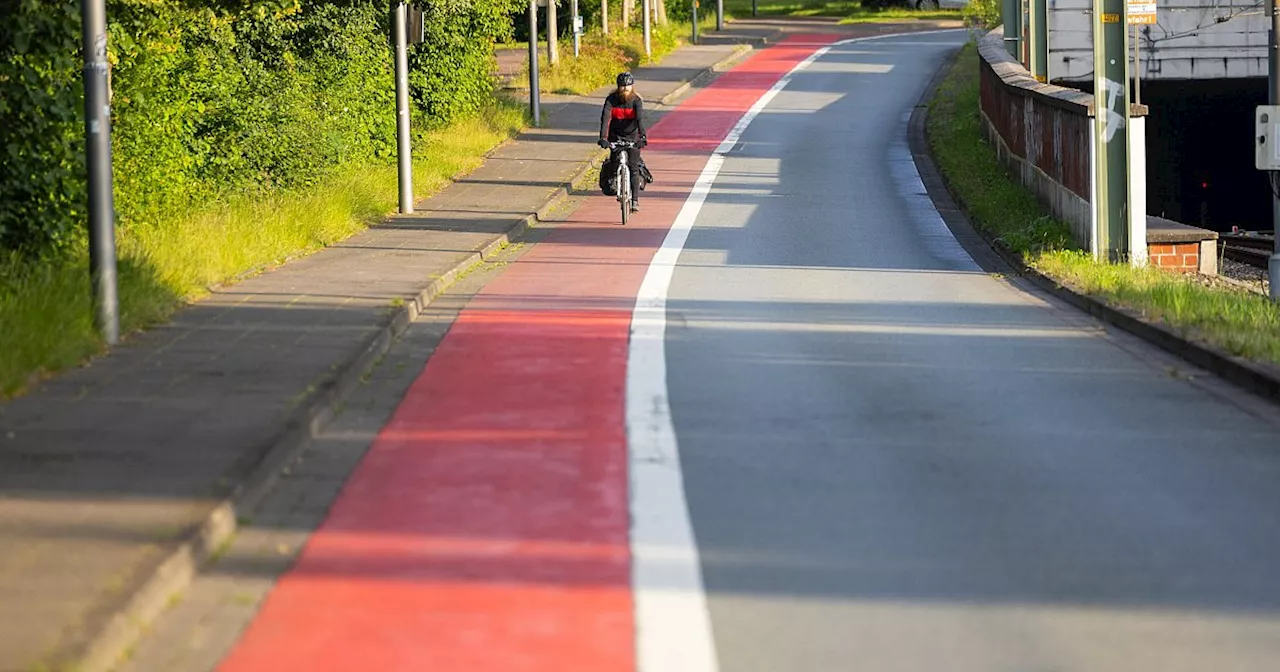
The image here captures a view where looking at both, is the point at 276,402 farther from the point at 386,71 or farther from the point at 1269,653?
the point at 386,71

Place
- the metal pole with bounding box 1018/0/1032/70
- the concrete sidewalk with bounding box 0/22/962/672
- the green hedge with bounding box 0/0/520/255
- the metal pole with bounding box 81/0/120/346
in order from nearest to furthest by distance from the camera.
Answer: the concrete sidewalk with bounding box 0/22/962/672
the metal pole with bounding box 81/0/120/346
the green hedge with bounding box 0/0/520/255
the metal pole with bounding box 1018/0/1032/70

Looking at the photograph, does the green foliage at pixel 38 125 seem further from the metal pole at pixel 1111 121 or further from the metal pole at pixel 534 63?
the metal pole at pixel 534 63

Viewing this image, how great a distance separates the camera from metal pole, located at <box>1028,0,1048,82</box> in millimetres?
32594

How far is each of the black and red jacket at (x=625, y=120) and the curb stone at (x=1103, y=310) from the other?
4008 millimetres

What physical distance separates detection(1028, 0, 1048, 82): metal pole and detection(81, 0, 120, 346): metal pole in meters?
22.8

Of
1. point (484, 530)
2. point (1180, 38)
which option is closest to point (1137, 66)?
point (1180, 38)

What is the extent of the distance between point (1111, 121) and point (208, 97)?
9.49 m

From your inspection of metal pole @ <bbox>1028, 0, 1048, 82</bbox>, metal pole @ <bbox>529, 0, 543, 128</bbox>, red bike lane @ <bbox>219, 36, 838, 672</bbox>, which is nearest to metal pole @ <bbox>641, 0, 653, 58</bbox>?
metal pole @ <bbox>529, 0, 543, 128</bbox>

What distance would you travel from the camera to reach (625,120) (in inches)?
924

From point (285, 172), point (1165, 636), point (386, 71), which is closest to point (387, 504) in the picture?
point (1165, 636)

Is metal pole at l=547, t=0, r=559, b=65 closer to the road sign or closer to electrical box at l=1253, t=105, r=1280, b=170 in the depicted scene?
the road sign

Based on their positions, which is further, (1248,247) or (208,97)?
(1248,247)

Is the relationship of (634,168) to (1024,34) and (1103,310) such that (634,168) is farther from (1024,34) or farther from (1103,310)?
(1024,34)

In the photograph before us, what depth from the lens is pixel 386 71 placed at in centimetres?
2666
